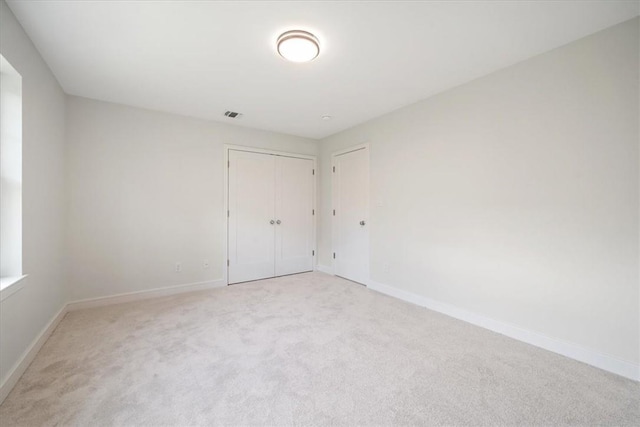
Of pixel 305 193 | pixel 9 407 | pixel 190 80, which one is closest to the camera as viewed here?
pixel 9 407

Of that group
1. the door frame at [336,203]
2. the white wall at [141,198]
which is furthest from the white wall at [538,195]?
the white wall at [141,198]

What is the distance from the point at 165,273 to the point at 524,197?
416 cm

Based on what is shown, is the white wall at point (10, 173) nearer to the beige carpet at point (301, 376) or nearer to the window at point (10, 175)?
the window at point (10, 175)

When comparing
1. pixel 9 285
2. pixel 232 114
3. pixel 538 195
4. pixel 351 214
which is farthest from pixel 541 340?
pixel 232 114

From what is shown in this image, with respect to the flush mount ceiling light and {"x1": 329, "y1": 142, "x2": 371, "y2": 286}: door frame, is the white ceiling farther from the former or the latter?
{"x1": 329, "y1": 142, "x2": 371, "y2": 286}: door frame

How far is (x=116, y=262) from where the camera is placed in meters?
3.24

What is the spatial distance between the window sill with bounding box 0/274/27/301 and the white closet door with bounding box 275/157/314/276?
297 centimetres

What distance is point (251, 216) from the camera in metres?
4.22

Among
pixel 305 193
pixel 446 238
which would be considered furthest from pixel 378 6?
pixel 305 193

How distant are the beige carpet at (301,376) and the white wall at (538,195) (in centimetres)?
42

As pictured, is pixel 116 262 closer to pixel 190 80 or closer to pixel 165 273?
pixel 165 273

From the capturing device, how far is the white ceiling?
68.5 inches

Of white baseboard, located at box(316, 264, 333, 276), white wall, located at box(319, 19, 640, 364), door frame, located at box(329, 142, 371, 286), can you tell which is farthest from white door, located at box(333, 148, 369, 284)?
white wall, located at box(319, 19, 640, 364)

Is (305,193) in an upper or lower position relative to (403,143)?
lower
